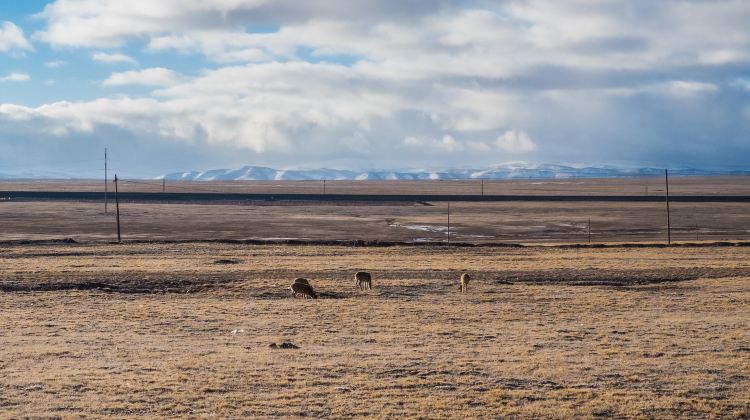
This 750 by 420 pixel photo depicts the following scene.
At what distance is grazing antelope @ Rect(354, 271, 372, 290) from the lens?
27406 mm

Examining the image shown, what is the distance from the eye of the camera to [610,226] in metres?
64.8

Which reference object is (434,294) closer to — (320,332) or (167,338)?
(320,332)

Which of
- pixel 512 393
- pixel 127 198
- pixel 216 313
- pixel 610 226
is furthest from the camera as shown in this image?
Result: pixel 127 198

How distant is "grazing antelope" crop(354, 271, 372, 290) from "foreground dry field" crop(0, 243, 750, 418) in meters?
0.39

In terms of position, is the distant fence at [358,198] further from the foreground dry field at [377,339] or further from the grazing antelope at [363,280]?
the grazing antelope at [363,280]

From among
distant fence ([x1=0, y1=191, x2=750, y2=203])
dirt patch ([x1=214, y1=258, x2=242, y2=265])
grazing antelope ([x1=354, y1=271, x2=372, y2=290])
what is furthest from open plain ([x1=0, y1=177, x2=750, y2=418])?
distant fence ([x1=0, y1=191, x2=750, y2=203])

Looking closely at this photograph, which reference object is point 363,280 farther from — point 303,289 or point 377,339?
point 377,339

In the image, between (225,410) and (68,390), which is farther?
(68,390)

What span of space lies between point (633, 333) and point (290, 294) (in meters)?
11.5

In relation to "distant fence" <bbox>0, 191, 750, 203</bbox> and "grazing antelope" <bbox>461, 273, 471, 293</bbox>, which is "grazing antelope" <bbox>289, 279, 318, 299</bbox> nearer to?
"grazing antelope" <bbox>461, 273, 471, 293</bbox>

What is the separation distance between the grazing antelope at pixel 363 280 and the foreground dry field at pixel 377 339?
39 cm

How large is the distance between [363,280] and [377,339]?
9.04m

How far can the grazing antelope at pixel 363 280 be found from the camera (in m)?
27.4

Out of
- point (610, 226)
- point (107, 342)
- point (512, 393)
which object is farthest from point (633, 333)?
point (610, 226)
